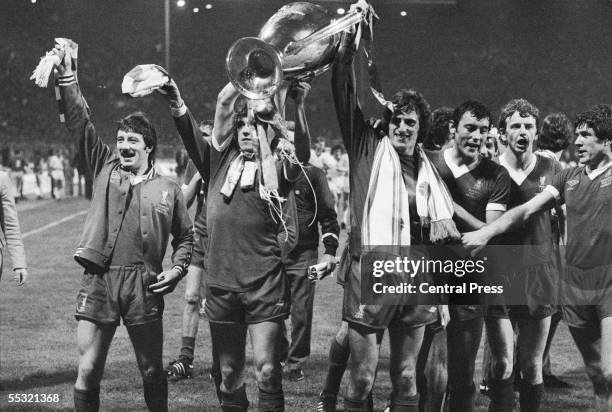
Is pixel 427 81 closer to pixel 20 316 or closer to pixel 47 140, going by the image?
pixel 47 140

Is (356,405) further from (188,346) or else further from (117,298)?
(188,346)

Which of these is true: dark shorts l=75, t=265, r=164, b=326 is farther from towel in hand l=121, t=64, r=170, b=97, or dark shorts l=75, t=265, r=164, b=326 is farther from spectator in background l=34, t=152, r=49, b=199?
spectator in background l=34, t=152, r=49, b=199

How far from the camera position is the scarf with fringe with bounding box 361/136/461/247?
474 centimetres

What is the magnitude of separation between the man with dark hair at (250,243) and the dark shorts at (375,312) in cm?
37

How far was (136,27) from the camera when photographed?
118 feet

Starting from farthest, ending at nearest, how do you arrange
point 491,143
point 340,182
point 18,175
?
point 18,175 → point 340,182 → point 491,143

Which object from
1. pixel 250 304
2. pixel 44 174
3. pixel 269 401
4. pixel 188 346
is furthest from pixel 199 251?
pixel 44 174

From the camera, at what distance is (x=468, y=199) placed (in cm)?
A: 539

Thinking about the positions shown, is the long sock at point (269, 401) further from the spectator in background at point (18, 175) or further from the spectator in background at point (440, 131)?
the spectator in background at point (18, 175)

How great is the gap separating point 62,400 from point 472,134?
11.3 ft

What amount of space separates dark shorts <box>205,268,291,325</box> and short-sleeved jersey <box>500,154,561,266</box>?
4.99ft

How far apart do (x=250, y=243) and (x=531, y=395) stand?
79.5 inches

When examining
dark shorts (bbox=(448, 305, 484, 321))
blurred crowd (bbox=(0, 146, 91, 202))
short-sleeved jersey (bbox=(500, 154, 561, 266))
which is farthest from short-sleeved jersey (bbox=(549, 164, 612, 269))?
blurred crowd (bbox=(0, 146, 91, 202))

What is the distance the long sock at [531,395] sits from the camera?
5.55m
